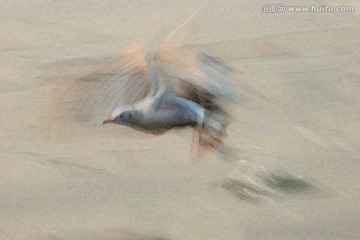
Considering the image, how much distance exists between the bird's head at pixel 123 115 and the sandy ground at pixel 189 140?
1 cm

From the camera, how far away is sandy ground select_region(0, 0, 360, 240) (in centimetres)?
66

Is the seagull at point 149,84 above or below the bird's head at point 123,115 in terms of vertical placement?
above

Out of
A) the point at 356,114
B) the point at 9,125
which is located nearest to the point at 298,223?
the point at 356,114

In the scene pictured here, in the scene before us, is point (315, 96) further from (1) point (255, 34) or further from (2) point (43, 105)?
(2) point (43, 105)

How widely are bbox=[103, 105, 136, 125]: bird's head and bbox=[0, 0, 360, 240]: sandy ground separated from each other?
0.01 metres

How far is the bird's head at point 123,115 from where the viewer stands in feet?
2.17

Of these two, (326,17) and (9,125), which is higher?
(326,17)

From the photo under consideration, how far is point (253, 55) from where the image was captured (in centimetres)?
67

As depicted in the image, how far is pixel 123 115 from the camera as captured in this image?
663 millimetres

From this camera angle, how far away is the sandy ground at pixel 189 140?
0.66 metres

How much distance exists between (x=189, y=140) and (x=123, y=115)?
9cm

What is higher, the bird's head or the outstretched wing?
the outstretched wing

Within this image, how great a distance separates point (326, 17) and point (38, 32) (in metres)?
0.38

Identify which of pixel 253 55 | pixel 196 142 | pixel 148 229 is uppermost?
pixel 253 55
